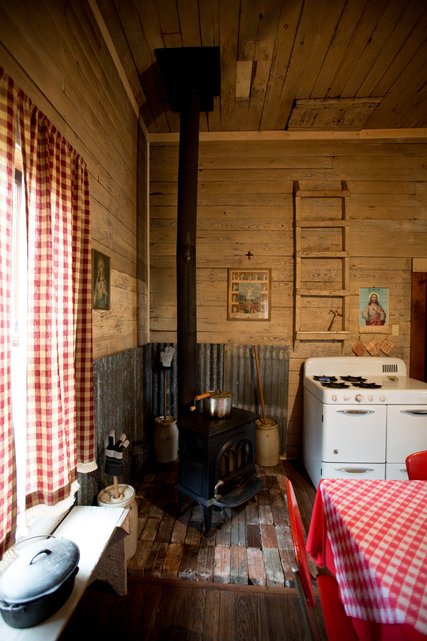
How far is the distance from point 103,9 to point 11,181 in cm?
168

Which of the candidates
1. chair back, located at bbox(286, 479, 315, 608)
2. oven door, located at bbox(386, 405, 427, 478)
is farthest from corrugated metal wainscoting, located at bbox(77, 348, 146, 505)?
oven door, located at bbox(386, 405, 427, 478)

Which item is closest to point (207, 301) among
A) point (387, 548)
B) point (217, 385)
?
point (217, 385)

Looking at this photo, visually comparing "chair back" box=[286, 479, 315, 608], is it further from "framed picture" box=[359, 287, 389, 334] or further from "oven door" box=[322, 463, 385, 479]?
"framed picture" box=[359, 287, 389, 334]

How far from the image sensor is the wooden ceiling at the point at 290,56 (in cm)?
178

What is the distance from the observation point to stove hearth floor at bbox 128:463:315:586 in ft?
5.25

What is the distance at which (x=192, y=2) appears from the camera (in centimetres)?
173

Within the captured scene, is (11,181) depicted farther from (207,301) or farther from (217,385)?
(217,385)

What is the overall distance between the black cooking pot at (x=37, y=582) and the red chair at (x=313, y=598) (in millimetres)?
764

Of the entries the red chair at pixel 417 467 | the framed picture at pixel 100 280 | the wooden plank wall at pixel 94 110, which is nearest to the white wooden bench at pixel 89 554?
the wooden plank wall at pixel 94 110

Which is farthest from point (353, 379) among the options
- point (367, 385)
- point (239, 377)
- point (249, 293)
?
point (249, 293)

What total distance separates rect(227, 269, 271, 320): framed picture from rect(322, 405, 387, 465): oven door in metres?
1.13

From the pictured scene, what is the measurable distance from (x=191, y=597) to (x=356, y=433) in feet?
4.96

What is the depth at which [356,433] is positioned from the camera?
224 cm

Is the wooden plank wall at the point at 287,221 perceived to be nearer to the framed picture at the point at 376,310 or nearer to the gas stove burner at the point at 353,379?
the framed picture at the point at 376,310
